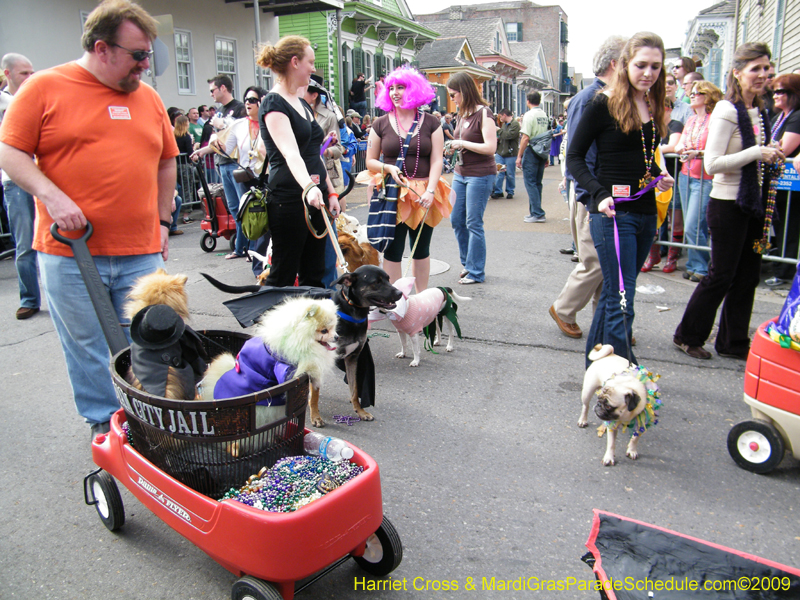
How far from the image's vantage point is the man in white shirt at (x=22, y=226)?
18.5 feet

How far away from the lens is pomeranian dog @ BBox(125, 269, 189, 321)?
8.75ft

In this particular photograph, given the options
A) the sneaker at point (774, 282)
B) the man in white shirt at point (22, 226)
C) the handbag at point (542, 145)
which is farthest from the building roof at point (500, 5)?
the man in white shirt at point (22, 226)

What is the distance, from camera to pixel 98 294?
271 centimetres

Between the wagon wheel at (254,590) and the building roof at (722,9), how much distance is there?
26615 millimetres

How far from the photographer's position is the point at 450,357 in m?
4.85

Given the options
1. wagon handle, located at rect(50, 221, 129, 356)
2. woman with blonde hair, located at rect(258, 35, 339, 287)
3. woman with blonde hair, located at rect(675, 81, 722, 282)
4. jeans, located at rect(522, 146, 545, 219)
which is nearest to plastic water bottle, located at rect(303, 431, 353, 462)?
wagon handle, located at rect(50, 221, 129, 356)

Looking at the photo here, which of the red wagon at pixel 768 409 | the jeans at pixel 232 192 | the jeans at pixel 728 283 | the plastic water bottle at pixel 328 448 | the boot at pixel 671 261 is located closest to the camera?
the plastic water bottle at pixel 328 448

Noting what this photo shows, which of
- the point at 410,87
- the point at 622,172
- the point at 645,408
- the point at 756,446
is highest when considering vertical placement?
the point at 410,87

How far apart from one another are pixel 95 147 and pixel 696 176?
648cm

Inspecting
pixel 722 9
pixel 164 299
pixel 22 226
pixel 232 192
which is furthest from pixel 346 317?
pixel 722 9

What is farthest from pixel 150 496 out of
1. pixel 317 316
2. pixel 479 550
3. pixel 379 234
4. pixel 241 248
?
pixel 241 248

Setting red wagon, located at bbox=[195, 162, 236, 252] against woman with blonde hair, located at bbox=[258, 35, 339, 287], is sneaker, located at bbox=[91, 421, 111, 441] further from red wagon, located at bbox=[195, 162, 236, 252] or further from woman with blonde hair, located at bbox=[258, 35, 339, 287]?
red wagon, located at bbox=[195, 162, 236, 252]

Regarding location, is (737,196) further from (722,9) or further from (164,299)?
(722,9)

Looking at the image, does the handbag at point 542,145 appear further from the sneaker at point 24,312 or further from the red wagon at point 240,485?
the red wagon at point 240,485
